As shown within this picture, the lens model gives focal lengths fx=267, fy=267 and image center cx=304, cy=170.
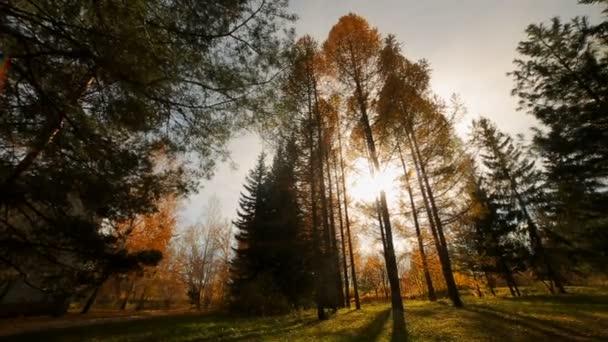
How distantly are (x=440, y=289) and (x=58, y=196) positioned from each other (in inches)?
1103

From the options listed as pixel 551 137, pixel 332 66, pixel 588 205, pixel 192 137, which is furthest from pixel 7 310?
pixel 588 205

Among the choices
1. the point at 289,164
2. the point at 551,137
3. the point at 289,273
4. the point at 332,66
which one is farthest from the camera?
the point at 289,164

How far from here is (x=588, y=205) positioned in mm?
13211

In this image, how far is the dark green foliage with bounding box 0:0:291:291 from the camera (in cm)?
336

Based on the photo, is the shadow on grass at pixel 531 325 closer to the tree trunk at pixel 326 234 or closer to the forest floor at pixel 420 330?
the forest floor at pixel 420 330

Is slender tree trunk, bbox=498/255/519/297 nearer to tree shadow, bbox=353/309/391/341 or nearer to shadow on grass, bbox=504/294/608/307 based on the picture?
shadow on grass, bbox=504/294/608/307

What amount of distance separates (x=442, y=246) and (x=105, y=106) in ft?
36.8

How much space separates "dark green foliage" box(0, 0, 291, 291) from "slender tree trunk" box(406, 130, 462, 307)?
28.8ft

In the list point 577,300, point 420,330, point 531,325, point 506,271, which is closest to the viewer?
point 531,325

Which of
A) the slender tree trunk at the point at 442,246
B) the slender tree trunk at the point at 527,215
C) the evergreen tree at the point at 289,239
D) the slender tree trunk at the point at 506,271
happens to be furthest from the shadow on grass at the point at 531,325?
the slender tree trunk at the point at 506,271

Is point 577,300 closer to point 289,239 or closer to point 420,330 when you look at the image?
point 420,330

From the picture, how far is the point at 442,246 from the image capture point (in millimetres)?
10297

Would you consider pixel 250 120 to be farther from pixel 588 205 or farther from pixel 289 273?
pixel 588 205

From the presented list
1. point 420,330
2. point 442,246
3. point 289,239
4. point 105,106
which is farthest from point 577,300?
point 105,106
